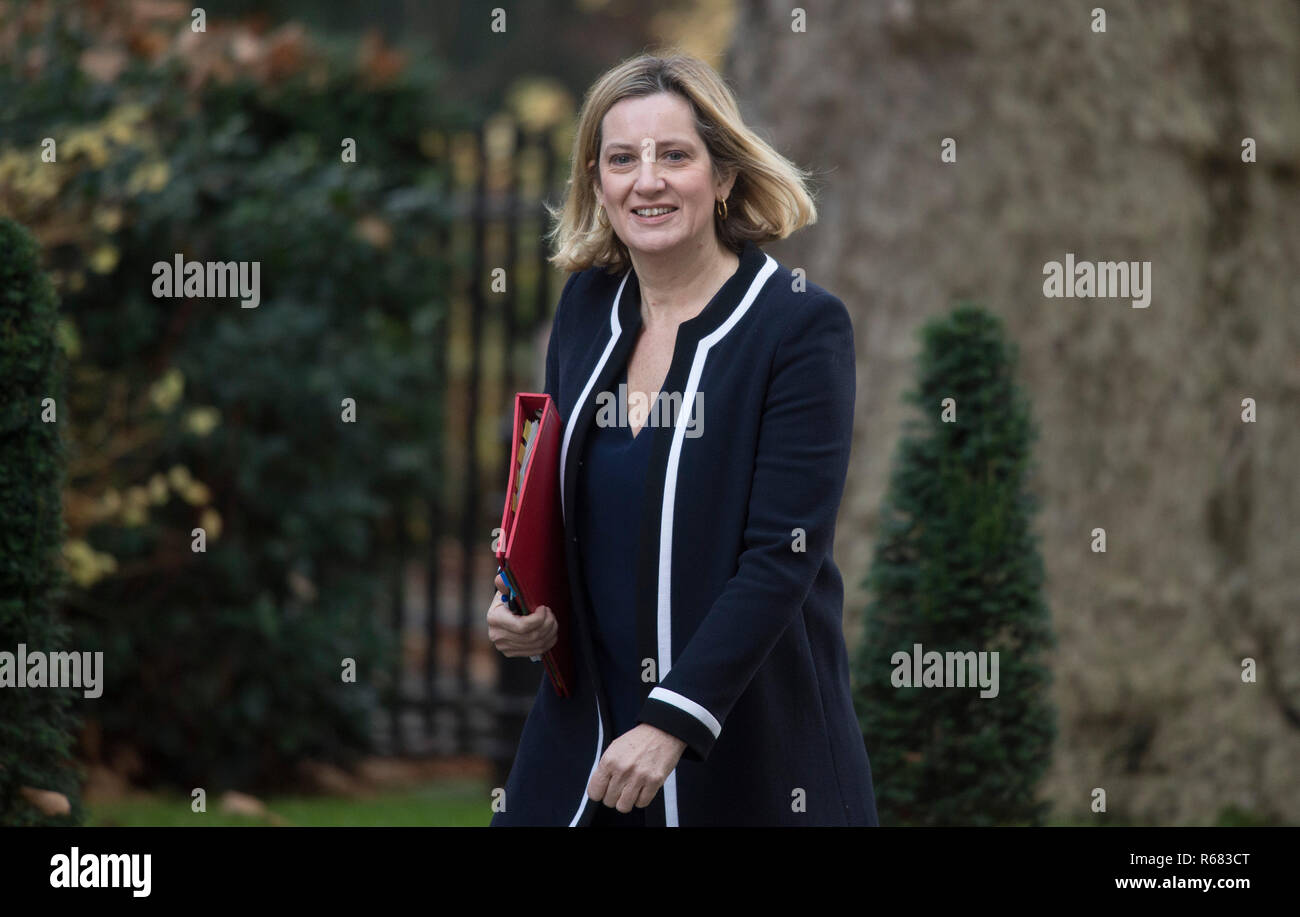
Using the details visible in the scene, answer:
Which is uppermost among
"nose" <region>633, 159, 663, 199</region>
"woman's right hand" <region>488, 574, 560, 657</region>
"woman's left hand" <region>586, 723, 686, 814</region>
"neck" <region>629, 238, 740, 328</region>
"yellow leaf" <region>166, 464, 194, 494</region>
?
"nose" <region>633, 159, 663, 199</region>

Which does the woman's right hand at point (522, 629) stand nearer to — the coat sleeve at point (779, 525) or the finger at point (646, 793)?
the coat sleeve at point (779, 525)

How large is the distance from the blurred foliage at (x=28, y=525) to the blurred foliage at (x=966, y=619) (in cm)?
223

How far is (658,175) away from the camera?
9.78 ft

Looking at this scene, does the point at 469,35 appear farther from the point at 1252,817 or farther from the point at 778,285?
the point at 778,285

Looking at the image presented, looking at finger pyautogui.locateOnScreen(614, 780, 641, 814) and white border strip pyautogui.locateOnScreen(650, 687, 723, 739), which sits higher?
white border strip pyautogui.locateOnScreen(650, 687, 723, 739)

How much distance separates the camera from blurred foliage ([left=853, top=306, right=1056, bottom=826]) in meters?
4.41

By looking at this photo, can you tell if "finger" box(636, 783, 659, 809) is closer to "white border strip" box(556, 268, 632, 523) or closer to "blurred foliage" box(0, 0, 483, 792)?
"white border strip" box(556, 268, 632, 523)

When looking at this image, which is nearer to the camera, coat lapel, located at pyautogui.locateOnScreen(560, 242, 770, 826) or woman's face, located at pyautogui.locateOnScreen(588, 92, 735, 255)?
coat lapel, located at pyautogui.locateOnScreen(560, 242, 770, 826)

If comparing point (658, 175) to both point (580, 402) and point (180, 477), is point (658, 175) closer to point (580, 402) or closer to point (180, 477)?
point (580, 402)

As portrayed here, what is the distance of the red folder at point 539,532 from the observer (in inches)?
115

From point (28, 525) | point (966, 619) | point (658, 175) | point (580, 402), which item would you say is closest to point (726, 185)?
point (658, 175)

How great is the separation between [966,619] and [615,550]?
179cm

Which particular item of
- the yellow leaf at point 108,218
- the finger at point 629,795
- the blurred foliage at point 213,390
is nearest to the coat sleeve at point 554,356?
the finger at point 629,795

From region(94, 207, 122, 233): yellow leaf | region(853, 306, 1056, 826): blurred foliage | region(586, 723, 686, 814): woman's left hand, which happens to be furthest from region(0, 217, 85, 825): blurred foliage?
region(853, 306, 1056, 826): blurred foliage
